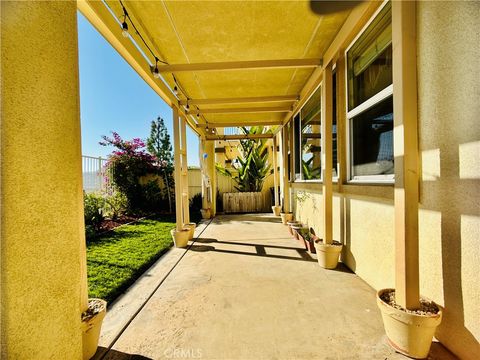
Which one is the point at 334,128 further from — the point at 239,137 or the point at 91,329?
the point at 239,137

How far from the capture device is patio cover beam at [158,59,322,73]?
307 centimetres

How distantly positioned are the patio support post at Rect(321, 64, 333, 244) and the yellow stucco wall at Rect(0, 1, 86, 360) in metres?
2.85

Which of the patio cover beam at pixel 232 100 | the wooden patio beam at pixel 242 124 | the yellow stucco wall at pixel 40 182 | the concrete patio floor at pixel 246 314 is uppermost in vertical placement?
the wooden patio beam at pixel 242 124

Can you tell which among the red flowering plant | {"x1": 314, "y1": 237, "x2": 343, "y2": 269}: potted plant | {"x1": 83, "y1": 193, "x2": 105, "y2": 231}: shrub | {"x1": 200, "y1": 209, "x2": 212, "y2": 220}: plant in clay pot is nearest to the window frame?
{"x1": 314, "y1": 237, "x2": 343, "y2": 269}: potted plant

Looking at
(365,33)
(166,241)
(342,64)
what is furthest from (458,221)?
(166,241)

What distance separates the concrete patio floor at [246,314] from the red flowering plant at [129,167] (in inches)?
214

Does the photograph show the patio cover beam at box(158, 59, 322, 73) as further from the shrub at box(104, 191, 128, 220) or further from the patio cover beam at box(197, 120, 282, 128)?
the shrub at box(104, 191, 128, 220)

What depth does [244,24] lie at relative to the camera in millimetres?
2498

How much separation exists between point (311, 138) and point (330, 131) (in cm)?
182

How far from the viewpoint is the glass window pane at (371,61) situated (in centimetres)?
222

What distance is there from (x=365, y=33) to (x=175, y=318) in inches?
148

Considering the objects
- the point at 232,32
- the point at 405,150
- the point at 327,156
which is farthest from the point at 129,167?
the point at 405,150

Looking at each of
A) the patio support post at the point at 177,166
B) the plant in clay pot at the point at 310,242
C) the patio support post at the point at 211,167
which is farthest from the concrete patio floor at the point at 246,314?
the patio support post at the point at 211,167

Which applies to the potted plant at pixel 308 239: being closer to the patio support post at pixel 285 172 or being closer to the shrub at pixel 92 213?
the patio support post at pixel 285 172
